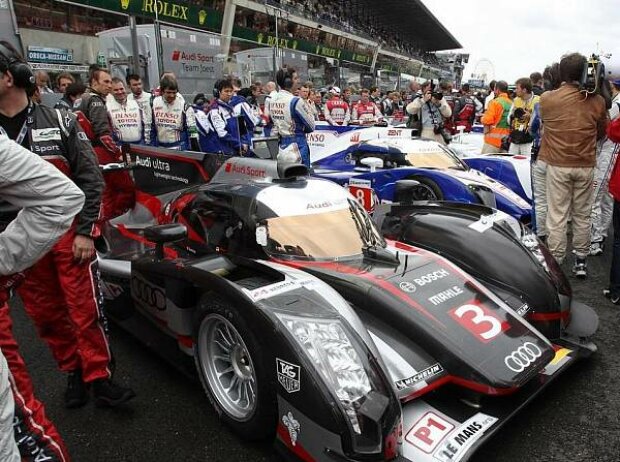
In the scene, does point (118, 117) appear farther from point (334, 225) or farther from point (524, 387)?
A: point (524, 387)

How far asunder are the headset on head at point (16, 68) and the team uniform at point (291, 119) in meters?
4.46

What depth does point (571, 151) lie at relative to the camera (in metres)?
4.29

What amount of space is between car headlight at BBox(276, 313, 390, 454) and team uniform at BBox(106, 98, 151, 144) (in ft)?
15.3

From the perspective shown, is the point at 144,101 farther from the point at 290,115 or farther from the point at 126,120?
the point at 290,115

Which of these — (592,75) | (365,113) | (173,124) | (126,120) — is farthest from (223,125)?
(365,113)

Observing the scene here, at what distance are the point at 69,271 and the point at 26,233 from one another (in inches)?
41.6

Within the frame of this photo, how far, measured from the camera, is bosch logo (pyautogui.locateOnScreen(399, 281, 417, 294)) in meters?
2.59

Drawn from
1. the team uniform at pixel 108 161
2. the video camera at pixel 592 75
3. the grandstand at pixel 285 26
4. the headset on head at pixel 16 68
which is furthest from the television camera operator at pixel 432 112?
the grandstand at pixel 285 26

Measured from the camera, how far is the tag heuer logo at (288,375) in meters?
1.98

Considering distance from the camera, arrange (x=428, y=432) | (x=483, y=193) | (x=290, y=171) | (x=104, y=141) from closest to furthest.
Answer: (x=428, y=432) → (x=290, y=171) → (x=104, y=141) → (x=483, y=193)

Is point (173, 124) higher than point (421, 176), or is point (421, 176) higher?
point (173, 124)

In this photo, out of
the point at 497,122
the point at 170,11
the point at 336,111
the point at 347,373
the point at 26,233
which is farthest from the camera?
the point at 170,11

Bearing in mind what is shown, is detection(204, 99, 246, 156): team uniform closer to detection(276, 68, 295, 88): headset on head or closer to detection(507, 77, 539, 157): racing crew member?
detection(276, 68, 295, 88): headset on head

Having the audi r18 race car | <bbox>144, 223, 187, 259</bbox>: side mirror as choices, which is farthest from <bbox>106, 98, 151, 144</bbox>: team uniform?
<bbox>144, 223, 187, 259</bbox>: side mirror
